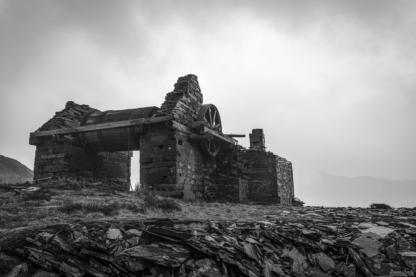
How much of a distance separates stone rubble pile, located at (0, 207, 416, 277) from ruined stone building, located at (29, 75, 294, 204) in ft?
16.8

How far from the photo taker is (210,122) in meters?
12.8

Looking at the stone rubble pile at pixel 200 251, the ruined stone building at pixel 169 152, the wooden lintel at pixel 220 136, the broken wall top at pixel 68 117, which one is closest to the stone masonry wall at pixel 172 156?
the ruined stone building at pixel 169 152

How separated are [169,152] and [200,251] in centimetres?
612

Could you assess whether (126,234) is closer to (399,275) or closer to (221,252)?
(221,252)

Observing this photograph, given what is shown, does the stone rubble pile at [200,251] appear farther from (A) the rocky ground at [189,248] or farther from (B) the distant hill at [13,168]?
(B) the distant hill at [13,168]

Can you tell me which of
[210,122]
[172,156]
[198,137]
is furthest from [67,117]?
[210,122]

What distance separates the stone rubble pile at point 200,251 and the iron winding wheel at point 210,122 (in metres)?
6.78

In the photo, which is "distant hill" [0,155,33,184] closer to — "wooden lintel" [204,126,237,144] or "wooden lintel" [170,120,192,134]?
"wooden lintel" [204,126,237,144]

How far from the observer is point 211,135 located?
10938mm

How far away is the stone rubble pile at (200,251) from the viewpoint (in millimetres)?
3502

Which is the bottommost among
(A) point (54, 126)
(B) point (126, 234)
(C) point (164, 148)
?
(B) point (126, 234)

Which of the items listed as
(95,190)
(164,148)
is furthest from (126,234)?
(164,148)

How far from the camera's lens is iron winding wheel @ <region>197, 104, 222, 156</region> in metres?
11.7

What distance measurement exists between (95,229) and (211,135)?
23.3 feet
